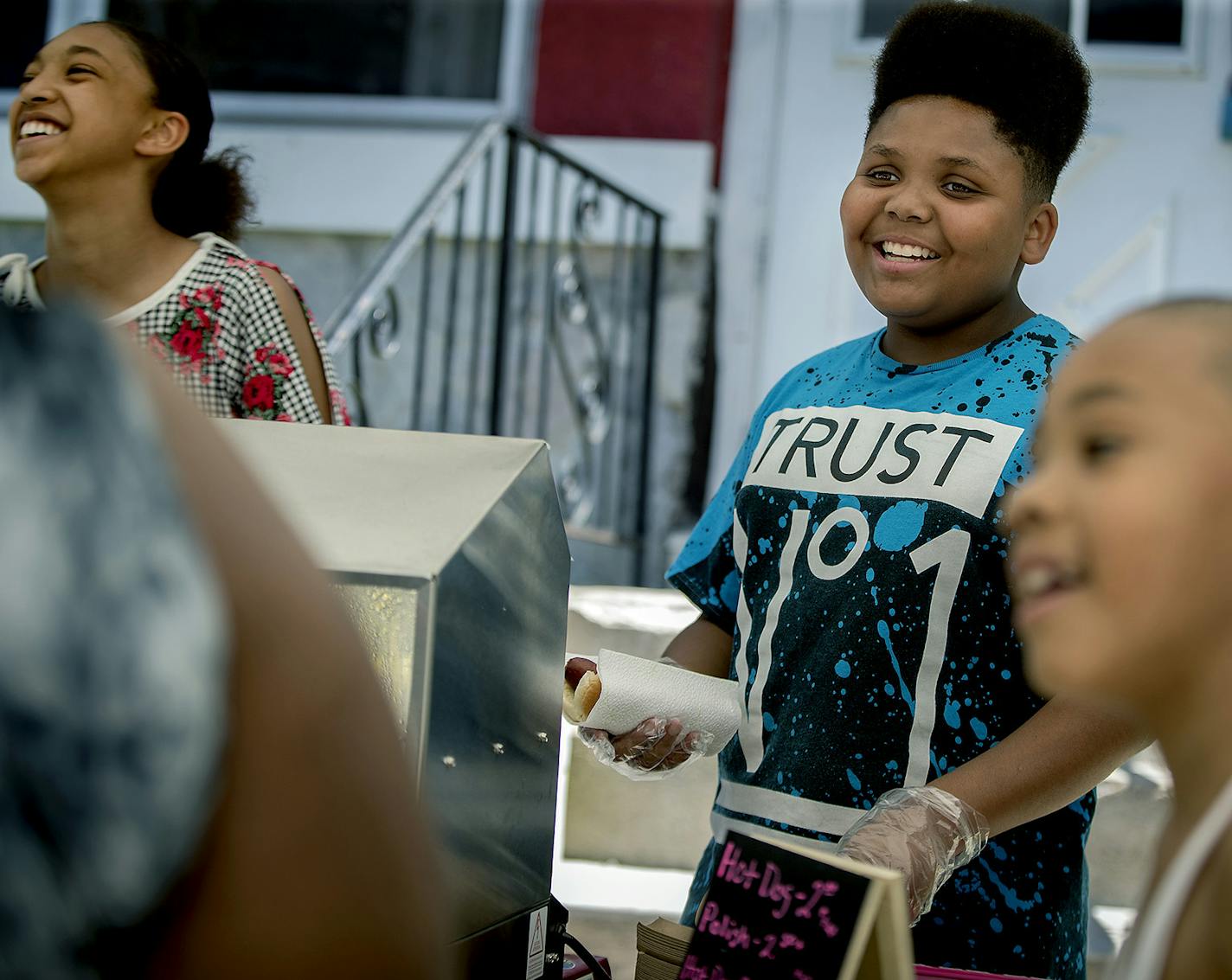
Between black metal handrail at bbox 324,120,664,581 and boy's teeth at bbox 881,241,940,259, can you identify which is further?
black metal handrail at bbox 324,120,664,581

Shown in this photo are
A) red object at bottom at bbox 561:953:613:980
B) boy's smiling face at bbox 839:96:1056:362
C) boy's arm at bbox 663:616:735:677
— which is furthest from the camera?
boy's arm at bbox 663:616:735:677

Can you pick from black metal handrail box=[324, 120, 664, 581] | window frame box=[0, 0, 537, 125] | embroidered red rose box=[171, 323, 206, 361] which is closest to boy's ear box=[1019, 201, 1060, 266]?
embroidered red rose box=[171, 323, 206, 361]

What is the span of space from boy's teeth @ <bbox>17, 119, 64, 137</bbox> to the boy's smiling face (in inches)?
42.8

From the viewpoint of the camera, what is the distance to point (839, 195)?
14.2 feet

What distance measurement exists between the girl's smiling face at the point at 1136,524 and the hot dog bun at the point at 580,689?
50cm

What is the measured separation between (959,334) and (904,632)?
12.0 inches

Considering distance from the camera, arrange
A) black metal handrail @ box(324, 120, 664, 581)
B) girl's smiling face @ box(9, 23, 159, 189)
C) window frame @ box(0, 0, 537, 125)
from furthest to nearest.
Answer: window frame @ box(0, 0, 537, 125), black metal handrail @ box(324, 120, 664, 581), girl's smiling face @ box(9, 23, 159, 189)

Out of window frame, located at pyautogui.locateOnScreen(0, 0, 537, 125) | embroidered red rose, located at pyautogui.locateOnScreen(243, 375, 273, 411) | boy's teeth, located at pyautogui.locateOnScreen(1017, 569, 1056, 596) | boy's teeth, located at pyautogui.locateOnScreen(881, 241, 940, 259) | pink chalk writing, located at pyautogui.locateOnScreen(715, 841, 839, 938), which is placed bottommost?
pink chalk writing, located at pyautogui.locateOnScreen(715, 841, 839, 938)

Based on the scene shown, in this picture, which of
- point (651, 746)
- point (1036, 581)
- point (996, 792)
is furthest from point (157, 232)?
point (1036, 581)

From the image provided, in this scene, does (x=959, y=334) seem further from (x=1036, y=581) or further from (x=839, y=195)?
(x=839, y=195)

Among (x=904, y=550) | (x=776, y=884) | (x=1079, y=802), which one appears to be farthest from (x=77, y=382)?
(x=1079, y=802)

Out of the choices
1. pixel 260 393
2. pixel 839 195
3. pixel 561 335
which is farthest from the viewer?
pixel 561 335

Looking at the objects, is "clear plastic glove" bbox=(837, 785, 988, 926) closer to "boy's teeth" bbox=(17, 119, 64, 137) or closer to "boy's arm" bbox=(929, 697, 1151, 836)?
Answer: "boy's arm" bbox=(929, 697, 1151, 836)

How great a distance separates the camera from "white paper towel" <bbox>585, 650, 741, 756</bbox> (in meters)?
1.08
